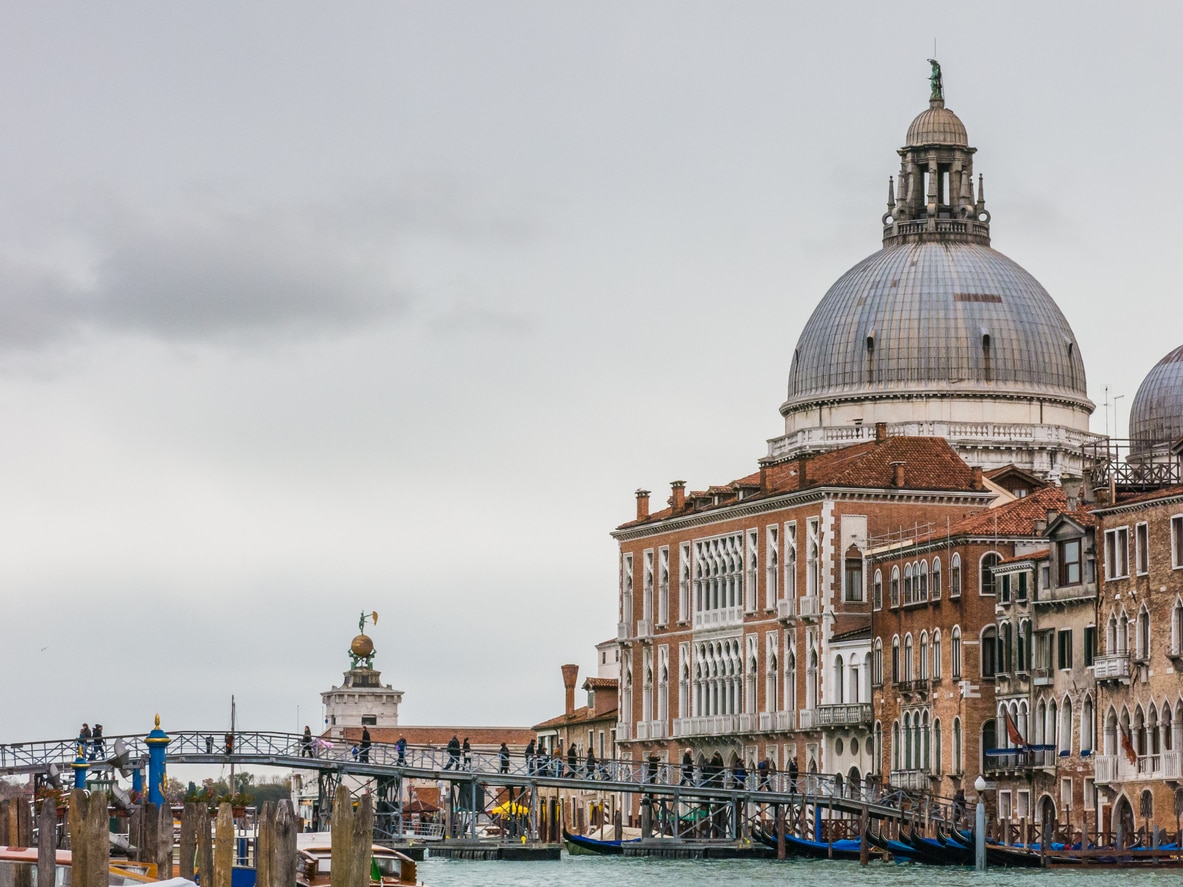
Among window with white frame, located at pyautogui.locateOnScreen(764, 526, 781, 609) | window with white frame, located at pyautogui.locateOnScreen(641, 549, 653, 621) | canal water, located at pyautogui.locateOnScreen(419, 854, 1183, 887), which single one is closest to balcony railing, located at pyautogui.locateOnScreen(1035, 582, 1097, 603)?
canal water, located at pyautogui.locateOnScreen(419, 854, 1183, 887)

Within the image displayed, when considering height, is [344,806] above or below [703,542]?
below

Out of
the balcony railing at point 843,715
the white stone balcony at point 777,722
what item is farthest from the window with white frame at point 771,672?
the balcony railing at point 843,715

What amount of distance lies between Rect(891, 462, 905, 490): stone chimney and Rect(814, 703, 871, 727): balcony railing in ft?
24.1

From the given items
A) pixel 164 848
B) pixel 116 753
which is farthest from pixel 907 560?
pixel 164 848

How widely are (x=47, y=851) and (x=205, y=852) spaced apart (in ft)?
9.54

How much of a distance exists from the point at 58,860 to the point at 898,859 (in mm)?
39149

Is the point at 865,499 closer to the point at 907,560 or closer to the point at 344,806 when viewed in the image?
the point at 907,560

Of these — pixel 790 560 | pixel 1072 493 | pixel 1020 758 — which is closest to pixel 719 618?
pixel 790 560

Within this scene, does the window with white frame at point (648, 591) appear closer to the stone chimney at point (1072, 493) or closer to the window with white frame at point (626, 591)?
the window with white frame at point (626, 591)

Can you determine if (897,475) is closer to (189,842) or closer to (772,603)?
(772,603)

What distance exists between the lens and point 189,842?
44594 millimetres

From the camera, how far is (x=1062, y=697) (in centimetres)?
7981

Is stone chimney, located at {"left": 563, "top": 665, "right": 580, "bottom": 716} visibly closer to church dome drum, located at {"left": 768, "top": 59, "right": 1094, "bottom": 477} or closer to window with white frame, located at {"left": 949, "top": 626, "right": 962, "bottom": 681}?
church dome drum, located at {"left": 768, "top": 59, "right": 1094, "bottom": 477}

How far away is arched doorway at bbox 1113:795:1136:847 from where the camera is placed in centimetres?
7069
